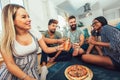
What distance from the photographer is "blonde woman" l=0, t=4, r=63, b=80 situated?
57cm

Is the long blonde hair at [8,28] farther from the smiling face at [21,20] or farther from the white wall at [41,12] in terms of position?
the white wall at [41,12]

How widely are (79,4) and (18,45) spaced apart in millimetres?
357

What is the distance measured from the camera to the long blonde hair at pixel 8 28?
1.87 ft

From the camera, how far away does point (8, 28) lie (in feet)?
1.89

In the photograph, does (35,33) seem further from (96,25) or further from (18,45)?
(96,25)

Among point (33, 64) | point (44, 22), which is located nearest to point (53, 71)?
point (33, 64)

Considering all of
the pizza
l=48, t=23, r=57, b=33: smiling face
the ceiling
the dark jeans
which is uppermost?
the ceiling

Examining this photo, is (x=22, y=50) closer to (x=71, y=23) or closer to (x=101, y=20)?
(x=71, y=23)

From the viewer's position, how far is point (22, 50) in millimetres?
603

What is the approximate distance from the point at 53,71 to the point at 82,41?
0.68ft

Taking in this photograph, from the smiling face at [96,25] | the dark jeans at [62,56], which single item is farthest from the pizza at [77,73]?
the smiling face at [96,25]

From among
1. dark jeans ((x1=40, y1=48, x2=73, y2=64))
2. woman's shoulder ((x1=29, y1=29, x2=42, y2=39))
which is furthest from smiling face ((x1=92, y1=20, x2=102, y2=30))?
woman's shoulder ((x1=29, y1=29, x2=42, y2=39))

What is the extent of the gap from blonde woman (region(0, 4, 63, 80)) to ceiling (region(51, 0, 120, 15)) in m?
0.20

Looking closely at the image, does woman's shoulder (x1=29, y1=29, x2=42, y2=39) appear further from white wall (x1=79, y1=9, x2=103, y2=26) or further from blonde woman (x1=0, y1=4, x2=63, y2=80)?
white wall (x1=79, y1=9, x2=103, y2=26)
